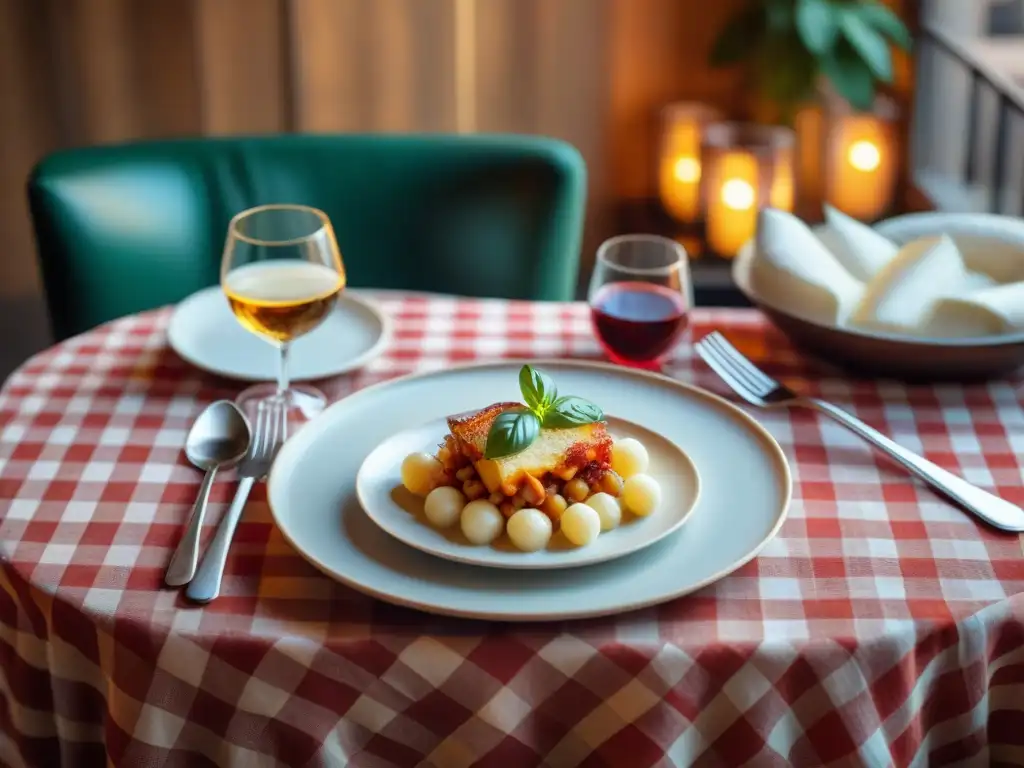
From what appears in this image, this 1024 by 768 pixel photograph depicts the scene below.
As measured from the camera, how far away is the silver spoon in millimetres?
1026

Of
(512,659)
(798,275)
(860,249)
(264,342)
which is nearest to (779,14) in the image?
(860,249)

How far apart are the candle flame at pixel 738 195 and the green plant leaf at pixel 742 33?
12.0 inches

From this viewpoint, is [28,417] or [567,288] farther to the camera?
[567,288]

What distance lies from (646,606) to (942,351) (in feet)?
1.64

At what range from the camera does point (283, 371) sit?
1.22 metres

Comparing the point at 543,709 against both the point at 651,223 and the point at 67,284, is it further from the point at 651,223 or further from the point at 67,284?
the point at 651,223

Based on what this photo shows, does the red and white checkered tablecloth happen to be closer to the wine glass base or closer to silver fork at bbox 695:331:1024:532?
silver fork at bbox 695:331:1024:532

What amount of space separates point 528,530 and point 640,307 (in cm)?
41

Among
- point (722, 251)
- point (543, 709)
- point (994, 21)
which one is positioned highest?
point (994, 21)

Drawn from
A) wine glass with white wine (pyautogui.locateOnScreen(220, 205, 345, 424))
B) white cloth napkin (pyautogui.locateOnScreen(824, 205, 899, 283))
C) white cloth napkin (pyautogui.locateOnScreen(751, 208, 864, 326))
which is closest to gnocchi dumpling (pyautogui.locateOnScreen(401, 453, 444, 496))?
wine glass with white wine (pyautogui.locateOnScreen(220, 205, 345, 424))

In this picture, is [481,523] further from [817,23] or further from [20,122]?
[20,122]

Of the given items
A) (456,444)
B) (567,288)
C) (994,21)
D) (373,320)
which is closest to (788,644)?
(456,444)

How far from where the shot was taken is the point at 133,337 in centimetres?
140

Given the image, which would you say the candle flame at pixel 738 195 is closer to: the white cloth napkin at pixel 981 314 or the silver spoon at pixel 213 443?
the white cloth napkin at pixel 981 314
